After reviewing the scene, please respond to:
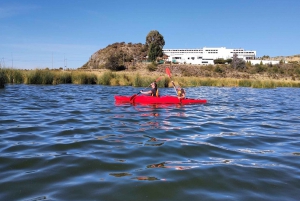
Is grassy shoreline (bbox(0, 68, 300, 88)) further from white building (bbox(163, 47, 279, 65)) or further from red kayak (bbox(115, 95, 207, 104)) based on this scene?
white building (bbox(163, 47, 279, 65))

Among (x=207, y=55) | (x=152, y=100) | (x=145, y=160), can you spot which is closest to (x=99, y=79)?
(x=152, y=100)

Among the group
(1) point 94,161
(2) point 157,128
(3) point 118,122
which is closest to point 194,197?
(1) point 94,161

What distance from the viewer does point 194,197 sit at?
11.0 ft

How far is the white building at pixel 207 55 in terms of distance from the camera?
87119 millimetres

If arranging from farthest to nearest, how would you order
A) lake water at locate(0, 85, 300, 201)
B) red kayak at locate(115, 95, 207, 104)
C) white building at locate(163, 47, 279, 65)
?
white building at locate(163, 47, 279, 65) < red kayak at locate(115, 95, 207, 104) < lake water at locate(0, 85, 300, 201)

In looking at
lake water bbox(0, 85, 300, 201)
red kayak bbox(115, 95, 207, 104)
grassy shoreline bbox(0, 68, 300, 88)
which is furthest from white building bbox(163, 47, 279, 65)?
lake water bbox(0, 85, 300, 201)

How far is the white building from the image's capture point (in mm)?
87119

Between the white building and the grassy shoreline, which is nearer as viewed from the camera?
the grassy shoreline

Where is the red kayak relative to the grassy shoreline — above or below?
below

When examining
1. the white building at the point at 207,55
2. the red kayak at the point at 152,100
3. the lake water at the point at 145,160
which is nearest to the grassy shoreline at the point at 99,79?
the red kayak at the point at 152,100

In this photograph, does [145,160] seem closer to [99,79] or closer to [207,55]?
[99,79]

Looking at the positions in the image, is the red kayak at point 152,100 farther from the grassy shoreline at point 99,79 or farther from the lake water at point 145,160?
the grassy shoreline at point 99,79

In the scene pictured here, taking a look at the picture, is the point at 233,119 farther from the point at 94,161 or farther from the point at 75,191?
the point at 75,191

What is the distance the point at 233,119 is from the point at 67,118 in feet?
17.7
